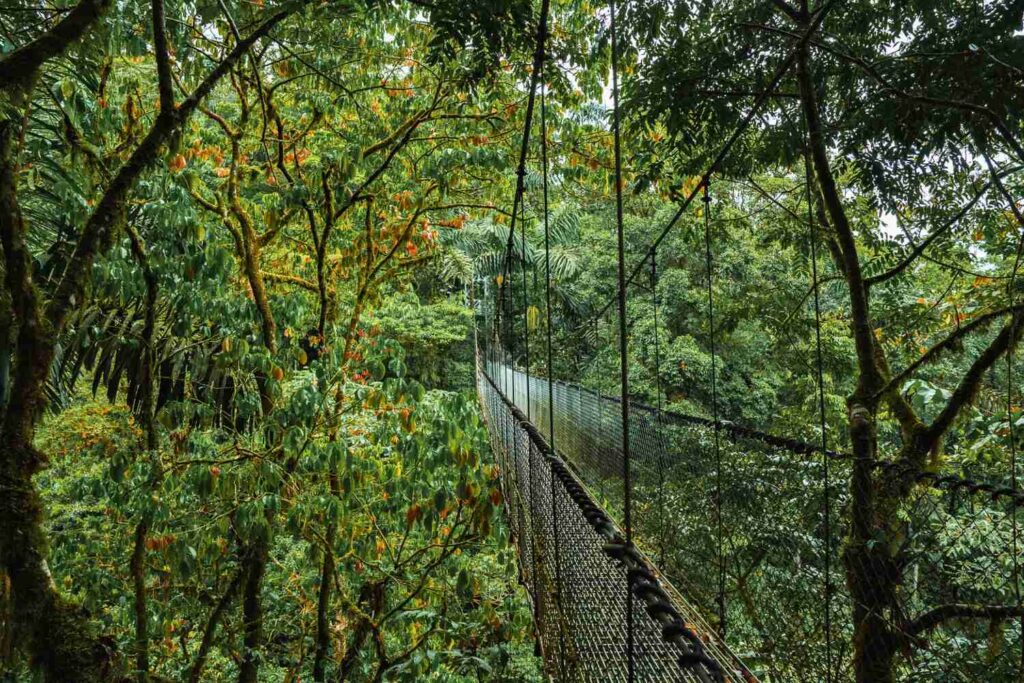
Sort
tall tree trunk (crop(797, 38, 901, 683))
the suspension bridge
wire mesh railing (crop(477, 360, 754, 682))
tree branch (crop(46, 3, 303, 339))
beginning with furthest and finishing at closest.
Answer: tall tree trunk (crop(797, 38, 901, 683)) → tree branch (crop(46, 3, 303, 339)) → the suspension bridge → wire mesh railing (crop(477, 360, 754, 682))

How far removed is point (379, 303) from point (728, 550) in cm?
216

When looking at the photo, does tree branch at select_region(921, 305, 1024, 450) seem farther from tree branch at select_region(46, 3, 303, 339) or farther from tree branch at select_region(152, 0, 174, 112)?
tree branch at select_region(152, 0, 174, 112)

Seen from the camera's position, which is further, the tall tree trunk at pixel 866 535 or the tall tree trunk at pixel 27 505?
the tall tree trunk at pixel 866 535

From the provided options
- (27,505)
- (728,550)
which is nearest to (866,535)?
(728,550)

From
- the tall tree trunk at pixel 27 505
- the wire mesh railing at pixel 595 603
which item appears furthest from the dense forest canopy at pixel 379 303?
the wire mesh railing at pixel 595 603

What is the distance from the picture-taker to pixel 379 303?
359cm

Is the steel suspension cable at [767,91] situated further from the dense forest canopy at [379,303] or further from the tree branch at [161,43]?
the tree branch at [161,43]

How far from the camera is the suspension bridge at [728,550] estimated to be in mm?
1112

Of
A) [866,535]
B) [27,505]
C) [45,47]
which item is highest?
[45,47]

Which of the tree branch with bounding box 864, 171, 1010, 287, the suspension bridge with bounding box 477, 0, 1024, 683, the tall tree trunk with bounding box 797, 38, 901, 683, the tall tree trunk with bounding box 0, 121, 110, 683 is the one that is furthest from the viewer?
the tree branch with bounding box 864, 171, 1010, 287

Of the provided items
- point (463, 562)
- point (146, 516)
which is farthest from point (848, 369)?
point (146, 516)

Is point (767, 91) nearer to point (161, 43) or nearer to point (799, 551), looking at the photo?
point (161, 43)

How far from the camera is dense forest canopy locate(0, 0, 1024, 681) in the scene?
1.53 m

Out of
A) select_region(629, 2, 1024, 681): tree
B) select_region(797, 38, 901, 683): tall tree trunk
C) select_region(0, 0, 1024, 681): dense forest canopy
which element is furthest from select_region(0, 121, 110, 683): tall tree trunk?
select_region(797, 38, 901, 683): tall tree trunk
